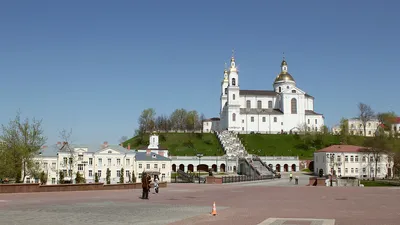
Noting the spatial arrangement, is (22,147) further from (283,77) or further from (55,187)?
(283,77)

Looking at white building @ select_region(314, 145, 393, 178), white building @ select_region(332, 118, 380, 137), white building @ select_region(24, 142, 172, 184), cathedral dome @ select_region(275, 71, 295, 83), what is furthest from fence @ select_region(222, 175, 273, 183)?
white building @ select_region(332, 118, 380, 137)

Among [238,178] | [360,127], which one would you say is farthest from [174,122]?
[238,178]

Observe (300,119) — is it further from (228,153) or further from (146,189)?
(146,189)

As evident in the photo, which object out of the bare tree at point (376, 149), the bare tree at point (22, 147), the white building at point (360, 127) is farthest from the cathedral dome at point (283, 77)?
the bare tree at point (22, 147)

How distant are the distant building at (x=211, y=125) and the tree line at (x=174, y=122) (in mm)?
4575

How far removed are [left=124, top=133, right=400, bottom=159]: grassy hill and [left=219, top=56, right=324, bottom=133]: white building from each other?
25.9ft

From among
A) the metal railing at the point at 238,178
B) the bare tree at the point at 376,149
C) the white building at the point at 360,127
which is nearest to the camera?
the metal railing at the point at 238,178

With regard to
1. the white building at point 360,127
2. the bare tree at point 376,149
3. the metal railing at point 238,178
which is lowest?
the metal railing at point 238,178

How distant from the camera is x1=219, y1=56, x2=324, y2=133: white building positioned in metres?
136

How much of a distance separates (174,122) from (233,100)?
40404 millimetres

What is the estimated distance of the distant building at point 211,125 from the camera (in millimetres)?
148375

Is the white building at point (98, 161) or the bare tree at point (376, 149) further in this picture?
the bare tree at point (376, 149)

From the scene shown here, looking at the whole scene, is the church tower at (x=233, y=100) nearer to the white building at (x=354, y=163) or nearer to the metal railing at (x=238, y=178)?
the white building at (x=354, y=163)

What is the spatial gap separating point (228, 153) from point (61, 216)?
297 feet
